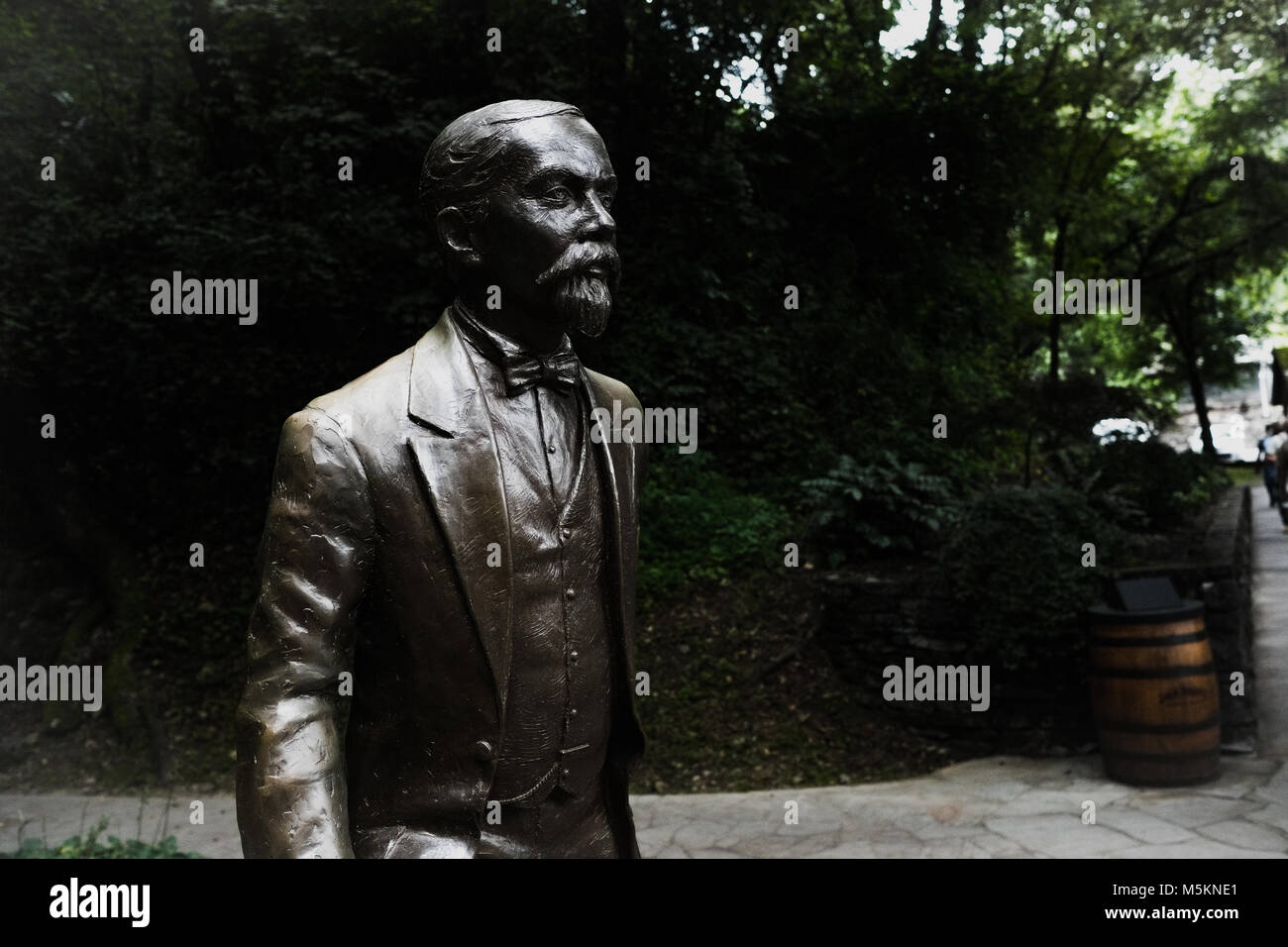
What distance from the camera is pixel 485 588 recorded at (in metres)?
1.73

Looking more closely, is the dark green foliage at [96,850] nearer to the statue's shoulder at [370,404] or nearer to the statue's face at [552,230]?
the statue's shoulder at [370,404]

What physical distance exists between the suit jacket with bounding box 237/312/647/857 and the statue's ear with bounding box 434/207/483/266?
186mm

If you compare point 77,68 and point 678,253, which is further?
point 678,253

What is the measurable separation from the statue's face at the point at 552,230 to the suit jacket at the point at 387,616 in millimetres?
177

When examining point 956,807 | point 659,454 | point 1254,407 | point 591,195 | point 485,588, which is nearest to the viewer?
point 485,588

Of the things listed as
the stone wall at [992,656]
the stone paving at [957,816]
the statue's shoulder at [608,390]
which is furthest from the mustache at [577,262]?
the stone wall at [992,656]

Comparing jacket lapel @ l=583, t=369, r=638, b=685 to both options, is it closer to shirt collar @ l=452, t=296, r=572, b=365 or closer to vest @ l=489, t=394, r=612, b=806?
vest @ l=489, t=394, r=612, b=806

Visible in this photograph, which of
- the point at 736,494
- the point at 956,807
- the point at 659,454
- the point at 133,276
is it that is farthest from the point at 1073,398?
the point at 133,276

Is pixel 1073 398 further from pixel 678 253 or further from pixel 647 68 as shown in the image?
pixel 647 68

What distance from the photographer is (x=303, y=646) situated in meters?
1.65

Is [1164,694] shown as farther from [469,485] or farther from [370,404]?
[370,404]

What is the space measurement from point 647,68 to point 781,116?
184cm

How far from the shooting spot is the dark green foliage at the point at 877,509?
873cm

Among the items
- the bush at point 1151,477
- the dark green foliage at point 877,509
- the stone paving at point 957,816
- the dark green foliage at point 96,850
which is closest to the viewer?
the dark green foliage at point 96,850
